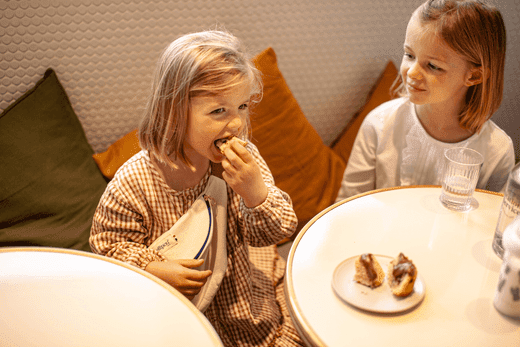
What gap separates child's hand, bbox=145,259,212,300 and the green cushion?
22.9 inches

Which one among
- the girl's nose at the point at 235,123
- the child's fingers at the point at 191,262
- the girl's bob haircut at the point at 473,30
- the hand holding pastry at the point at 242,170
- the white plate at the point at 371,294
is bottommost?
the child's fingers at the point at 191,262

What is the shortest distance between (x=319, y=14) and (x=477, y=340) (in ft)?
5.14

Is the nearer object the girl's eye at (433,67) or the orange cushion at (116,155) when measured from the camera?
the girl's eye at (433,67)

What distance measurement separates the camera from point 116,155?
159cm

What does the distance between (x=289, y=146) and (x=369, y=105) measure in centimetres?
54

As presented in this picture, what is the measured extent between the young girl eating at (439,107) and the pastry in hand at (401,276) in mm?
633

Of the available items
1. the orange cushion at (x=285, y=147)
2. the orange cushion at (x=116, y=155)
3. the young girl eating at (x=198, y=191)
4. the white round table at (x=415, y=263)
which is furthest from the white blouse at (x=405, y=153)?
the orange cushion at (x=116, y=155)

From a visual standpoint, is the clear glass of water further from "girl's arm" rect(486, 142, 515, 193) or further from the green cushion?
the green cushion

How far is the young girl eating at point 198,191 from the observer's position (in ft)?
3.23

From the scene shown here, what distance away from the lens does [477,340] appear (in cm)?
71

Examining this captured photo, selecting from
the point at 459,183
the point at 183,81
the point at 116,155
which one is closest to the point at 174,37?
the point at 116,155

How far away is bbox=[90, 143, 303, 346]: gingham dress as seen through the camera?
1.04m

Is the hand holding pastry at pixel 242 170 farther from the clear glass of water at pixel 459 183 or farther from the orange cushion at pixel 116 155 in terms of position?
the orange cushion at pixel 116 155

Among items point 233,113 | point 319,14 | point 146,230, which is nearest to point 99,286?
point 146,230
